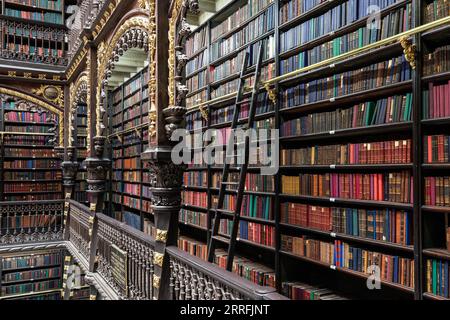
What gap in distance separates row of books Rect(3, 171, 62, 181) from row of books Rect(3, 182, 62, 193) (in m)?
0.11

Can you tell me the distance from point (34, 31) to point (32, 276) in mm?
4558

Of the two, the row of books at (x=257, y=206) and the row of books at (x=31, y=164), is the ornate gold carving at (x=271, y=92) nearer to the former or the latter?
the row of books at (x=257, y=206)

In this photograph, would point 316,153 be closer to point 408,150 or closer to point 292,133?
point 292,133

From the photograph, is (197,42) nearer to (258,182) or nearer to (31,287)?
(258,182)

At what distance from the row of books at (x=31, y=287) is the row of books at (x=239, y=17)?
5.64 metres

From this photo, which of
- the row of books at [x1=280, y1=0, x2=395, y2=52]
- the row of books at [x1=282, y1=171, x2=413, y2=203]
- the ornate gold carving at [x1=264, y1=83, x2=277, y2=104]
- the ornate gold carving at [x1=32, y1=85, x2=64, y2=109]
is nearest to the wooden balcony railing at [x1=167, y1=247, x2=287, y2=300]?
the row of books at [x1=282, y1=171, x2=413, y2=203]

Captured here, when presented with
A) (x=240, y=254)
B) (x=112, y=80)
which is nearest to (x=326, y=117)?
(x=240, y=254)

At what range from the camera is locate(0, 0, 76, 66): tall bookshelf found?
20.4ft

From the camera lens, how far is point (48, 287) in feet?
22.6

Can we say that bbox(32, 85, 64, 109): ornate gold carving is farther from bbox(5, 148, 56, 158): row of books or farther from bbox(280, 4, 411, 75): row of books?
bbox(280, 4, 411, 75): row of books

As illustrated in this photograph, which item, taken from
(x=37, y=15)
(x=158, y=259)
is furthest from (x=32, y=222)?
(x=158, y=259)

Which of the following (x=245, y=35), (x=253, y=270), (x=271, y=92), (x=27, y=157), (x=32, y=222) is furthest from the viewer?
(x=27, y=157)

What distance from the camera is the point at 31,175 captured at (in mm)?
7121

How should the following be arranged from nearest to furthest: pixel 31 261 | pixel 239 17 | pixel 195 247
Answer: pixel 239 17 < pixel 195 247 < pixel 31 261
